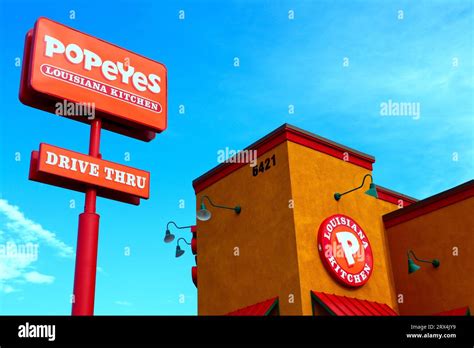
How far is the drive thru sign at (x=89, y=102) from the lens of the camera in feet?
47.1

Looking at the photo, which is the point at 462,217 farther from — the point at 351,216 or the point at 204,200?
the point at 204,200

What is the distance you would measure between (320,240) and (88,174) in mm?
6319

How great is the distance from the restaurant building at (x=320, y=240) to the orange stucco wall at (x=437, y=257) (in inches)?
1.2

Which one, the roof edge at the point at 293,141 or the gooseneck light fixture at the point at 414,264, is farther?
the roof edge at the point at 293,141

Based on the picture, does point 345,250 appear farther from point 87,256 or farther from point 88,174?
point 88,174

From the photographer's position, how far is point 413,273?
59.0 feet

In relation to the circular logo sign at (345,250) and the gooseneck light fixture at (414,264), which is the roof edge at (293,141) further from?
the gooseneck light fixture at (414,264)

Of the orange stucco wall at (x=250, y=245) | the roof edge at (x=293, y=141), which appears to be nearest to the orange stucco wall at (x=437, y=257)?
the roof edge at (x=293, y=141)

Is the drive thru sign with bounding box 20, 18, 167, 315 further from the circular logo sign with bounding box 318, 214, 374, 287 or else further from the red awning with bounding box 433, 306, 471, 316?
the red awning with bounding box 433, 306, 471, 316

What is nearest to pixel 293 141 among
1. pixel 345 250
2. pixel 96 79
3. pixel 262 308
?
pixel 345 250

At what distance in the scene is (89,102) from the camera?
15664 mm

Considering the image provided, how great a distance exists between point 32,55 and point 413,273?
12482 mm

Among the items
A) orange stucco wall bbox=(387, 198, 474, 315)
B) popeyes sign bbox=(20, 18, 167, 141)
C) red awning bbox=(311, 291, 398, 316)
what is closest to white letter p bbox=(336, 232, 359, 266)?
red awning bbox=(311, 291, 398, 316)
